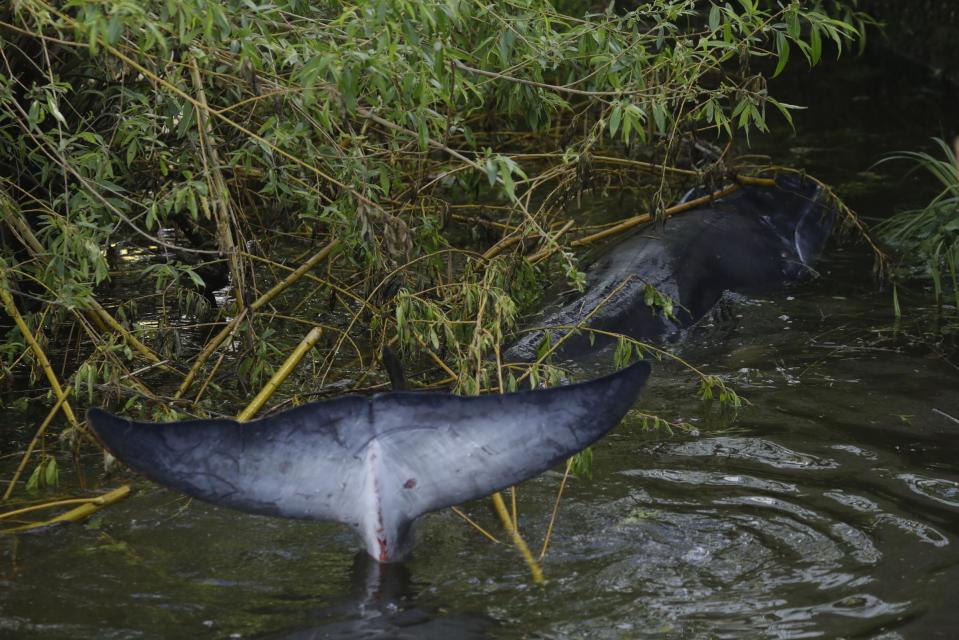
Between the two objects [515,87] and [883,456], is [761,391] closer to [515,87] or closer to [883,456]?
[883,456]

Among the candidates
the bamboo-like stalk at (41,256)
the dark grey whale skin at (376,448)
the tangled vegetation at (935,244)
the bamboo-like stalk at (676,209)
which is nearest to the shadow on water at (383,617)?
the dark grey whale skin at (376,448)

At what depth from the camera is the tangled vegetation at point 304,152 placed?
4.07 metres

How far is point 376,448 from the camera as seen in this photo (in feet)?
10.6

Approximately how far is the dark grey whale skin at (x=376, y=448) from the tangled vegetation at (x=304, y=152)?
906 millimetres

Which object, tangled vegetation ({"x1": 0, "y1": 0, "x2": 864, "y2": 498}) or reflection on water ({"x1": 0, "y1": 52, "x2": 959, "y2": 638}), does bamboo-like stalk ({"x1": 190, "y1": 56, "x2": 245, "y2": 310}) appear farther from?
reflection on water ({"x1": 0, "y1": 52, "x2": 959, "y2": 638})

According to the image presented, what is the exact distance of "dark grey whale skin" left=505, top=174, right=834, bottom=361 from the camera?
5844mm

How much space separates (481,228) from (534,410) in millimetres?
3089

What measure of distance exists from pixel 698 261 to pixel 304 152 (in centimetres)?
258

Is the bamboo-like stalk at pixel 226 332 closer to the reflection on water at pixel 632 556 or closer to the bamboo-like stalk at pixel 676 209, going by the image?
the reflection on water at pixel 632 556

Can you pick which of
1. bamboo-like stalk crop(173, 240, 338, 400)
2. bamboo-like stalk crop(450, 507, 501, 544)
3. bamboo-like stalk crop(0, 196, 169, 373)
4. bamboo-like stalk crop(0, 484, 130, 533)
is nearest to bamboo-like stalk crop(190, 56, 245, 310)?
bamboo-like stalk crop(173, 240, 338, 400)

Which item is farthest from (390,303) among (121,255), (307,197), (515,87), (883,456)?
(121,255)

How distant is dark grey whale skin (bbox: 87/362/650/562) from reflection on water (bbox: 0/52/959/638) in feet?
1.28

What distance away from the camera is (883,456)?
4.56m

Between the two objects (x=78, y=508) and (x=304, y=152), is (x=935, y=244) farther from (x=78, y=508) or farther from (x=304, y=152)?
(x=78, y=508)
